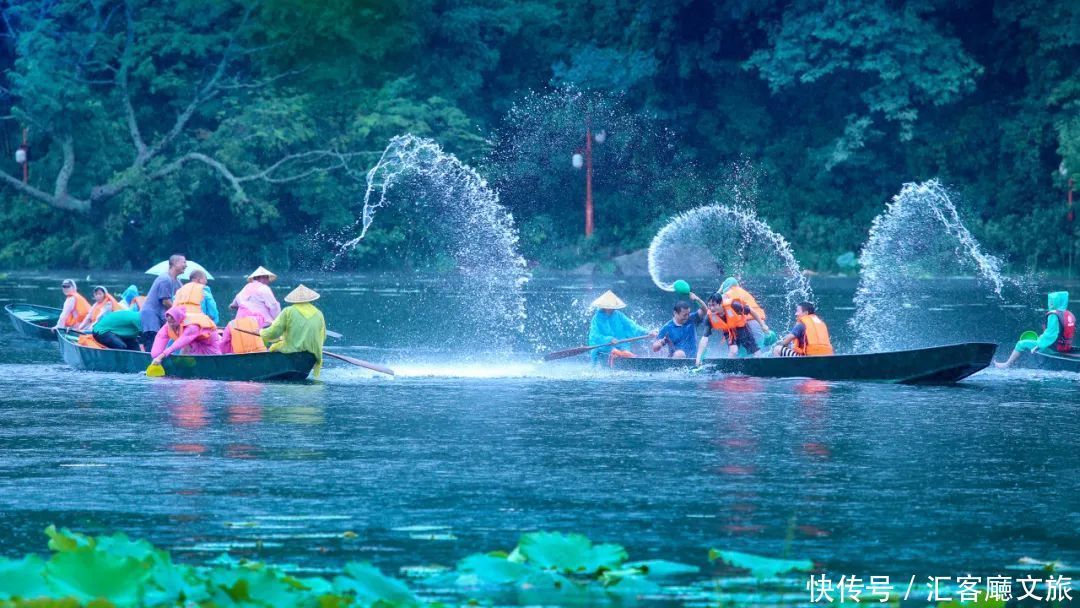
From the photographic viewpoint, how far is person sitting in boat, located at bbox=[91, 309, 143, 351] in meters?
24.5

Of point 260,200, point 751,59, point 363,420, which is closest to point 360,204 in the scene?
point 260,200

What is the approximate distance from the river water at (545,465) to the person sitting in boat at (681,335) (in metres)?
0.90

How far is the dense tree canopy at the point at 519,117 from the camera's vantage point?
55188 mm

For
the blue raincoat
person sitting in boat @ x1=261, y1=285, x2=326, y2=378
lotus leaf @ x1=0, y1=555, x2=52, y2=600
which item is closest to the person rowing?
the blue raincoat

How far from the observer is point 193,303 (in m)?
22.5

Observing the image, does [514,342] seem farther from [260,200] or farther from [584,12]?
[584,12]

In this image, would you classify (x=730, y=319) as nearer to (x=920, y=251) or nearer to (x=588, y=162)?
(x=920, y=251)

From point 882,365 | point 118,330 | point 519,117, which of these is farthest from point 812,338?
point 519,117

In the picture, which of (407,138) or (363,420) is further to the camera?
(407,138)

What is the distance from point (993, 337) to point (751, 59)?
27036mm

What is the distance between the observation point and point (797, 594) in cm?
945

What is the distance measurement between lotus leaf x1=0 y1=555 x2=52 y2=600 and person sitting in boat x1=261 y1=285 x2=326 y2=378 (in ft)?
46.2

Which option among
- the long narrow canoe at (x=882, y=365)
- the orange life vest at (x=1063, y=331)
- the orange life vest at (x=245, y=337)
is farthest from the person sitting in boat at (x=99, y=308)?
the orange life vest at (x=1063, y=331)

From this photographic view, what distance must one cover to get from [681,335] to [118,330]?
7518 mm
